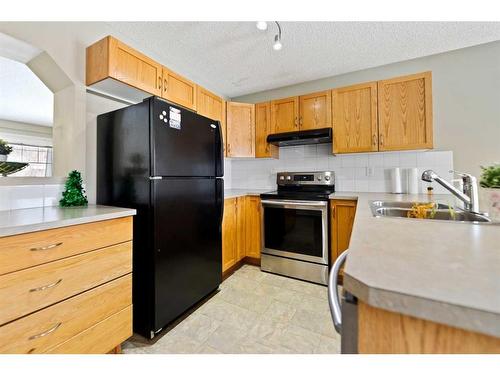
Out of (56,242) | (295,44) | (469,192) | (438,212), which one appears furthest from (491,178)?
(56,242)

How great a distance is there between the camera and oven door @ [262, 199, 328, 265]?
2.29 metres

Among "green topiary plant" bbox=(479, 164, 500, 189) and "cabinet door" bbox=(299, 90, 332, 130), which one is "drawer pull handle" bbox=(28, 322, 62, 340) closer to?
"green topiary plant" bbox=(479, 164, 500, 189)

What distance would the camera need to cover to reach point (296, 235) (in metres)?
2.43

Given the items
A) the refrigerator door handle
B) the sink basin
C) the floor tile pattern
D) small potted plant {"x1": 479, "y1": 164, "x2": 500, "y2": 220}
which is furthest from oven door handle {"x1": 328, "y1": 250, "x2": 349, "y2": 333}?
the refrigerator door handle

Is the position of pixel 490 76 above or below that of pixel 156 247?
above

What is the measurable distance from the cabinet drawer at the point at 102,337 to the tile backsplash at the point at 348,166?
2325 mm

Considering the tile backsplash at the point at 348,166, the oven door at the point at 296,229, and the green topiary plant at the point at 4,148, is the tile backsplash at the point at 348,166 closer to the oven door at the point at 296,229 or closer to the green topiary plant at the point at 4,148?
the oven door at the point at 296,229

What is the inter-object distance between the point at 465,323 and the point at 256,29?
2281 millimetres

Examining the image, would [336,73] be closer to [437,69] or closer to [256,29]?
[437,69]

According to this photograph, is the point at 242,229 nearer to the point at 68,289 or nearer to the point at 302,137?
the point at 302,137

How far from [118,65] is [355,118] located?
2.31 meters

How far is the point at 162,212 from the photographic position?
4.94 feet
